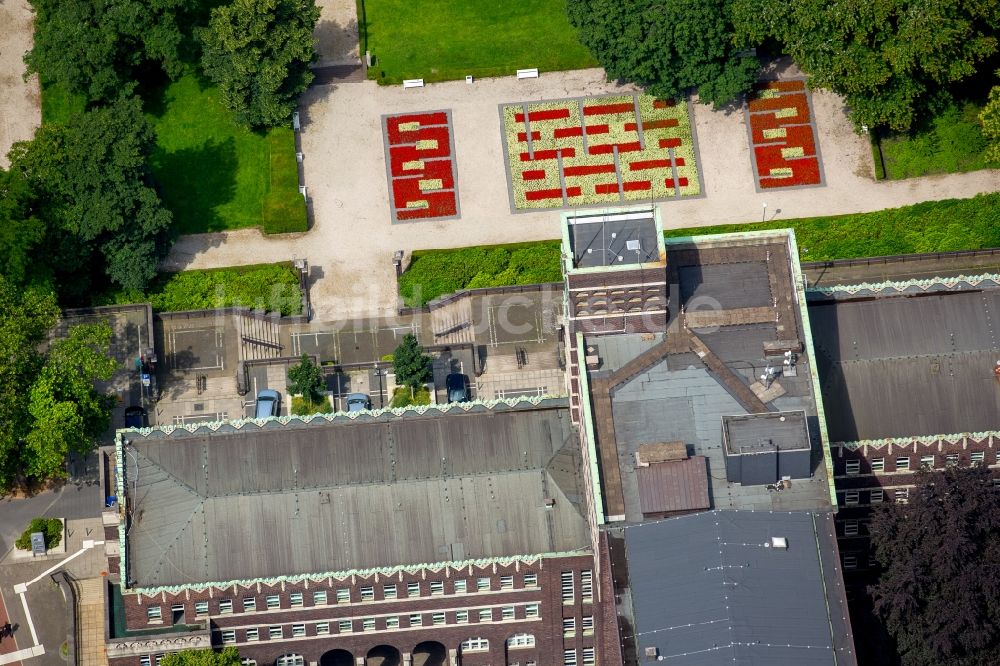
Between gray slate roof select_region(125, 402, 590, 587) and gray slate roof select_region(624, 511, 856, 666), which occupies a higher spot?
gray slate roof select_region(125, 402, 590, 587)

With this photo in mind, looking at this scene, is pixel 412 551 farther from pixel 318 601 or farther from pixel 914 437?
pixel 914 437

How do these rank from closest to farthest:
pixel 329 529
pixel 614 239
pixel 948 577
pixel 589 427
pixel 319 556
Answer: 1. pixel 589 427
2. pixel 614 239
3. pixel 948 577
4. pixel 319 556
5. pixel 329 529

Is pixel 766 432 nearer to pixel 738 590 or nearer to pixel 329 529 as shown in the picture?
pixel 738 590

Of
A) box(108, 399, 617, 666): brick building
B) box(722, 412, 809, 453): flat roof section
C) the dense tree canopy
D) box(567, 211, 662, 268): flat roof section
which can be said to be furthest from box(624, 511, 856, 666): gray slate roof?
box(567, 211, 662, 268): flat roof section

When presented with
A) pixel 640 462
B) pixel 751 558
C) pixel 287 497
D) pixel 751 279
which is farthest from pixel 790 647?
pixel 287 497

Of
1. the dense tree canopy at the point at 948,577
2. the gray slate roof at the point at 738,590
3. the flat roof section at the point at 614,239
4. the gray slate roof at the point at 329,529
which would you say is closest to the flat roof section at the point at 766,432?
the gray slate roof at the point at 738,590

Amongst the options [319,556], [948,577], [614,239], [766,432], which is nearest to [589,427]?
[766,432]

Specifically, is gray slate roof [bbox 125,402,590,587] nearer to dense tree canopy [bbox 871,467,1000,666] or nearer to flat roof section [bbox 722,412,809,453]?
flat roof section [bbox 722,412,809,453]
